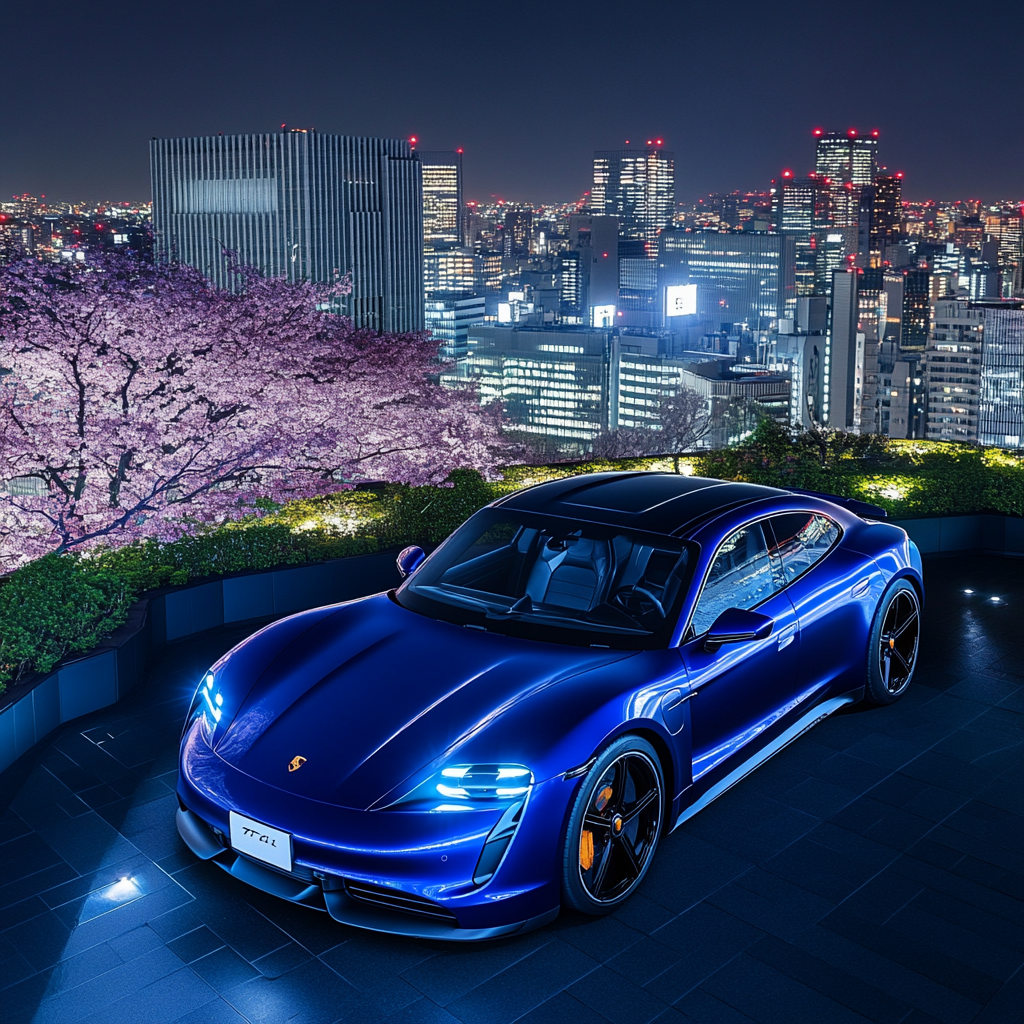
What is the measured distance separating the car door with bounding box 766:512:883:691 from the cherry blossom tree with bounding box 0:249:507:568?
13.8 ft

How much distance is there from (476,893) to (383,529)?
17.0 ft

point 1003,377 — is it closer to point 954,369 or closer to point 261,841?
point 954,369

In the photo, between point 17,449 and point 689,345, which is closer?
point 17,449

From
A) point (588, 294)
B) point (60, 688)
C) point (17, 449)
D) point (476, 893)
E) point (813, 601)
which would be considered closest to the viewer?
point (476, 893)

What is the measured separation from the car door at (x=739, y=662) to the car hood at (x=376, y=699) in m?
0.43

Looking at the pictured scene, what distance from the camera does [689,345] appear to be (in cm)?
12512

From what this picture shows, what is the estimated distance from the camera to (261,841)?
139 inches

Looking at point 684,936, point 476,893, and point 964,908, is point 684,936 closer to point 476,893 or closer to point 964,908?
point 476,893

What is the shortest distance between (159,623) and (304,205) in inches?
3701

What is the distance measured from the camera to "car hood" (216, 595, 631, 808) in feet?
11.8

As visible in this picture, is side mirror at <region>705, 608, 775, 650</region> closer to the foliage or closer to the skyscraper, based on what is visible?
the foliage

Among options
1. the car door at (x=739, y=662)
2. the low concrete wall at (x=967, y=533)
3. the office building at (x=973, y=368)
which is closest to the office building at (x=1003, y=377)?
the office building at (x=973, y=368)

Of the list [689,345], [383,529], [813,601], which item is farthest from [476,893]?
[689,345]

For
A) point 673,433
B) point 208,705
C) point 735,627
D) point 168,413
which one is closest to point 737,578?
point 735,627
